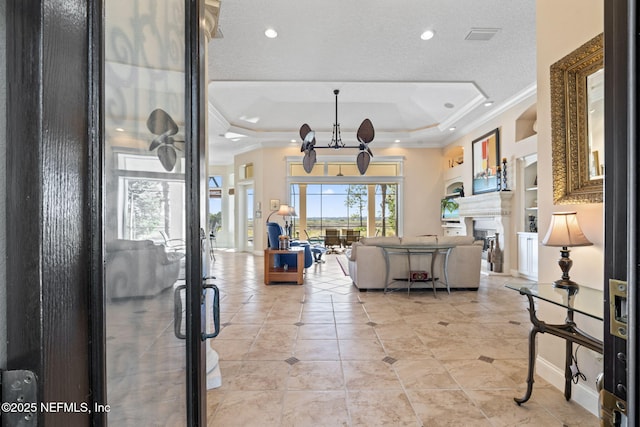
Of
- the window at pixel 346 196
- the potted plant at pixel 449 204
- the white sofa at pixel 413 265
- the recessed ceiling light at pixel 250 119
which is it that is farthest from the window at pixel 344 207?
the white sofa at pixel 413 265

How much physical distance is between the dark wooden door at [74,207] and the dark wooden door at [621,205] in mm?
1049

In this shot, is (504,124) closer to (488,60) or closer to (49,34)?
(488,60)

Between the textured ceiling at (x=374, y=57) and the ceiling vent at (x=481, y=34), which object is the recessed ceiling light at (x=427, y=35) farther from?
A: the ceiling vent at (x=481, y=34)

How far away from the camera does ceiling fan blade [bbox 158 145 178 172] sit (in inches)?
39.4

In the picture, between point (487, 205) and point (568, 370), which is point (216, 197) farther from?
Result: point (568, 370)

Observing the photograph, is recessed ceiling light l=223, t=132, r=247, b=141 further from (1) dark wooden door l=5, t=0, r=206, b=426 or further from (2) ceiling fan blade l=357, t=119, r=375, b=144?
(1) dark wooden door l=5, t=0, r=206, b=426

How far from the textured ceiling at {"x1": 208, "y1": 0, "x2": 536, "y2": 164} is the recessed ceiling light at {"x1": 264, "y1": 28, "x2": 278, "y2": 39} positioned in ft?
0.23

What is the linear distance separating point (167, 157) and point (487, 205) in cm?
715

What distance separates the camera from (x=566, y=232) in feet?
6.96

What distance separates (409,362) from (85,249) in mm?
2719

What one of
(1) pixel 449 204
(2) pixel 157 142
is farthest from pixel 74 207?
(1) pixel 449 204

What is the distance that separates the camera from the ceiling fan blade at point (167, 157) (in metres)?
1.00

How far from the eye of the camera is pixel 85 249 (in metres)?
0.55

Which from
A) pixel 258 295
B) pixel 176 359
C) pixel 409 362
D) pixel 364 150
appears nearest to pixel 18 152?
pixel 176 359
